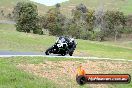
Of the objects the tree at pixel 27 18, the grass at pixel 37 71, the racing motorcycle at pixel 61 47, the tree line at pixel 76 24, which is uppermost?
the grass at pixel 37 71

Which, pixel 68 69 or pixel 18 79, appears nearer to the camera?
pixel 18 79

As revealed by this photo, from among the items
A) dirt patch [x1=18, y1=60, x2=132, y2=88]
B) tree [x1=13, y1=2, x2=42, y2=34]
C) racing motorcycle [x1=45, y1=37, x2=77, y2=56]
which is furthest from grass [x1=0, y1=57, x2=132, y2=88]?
tree [x1=13, y1=2, x2=42, y2=34]

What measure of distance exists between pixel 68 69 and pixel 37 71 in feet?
9.73

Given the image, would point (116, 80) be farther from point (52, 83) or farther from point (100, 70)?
point (100, 70)

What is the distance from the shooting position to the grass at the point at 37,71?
19312 millimetres

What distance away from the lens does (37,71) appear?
75.8 ft

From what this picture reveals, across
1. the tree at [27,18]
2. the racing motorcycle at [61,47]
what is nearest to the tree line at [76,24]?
the tree at [27,18]

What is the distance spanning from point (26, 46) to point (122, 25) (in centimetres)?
8196

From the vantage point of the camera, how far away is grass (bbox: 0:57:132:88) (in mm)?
19312

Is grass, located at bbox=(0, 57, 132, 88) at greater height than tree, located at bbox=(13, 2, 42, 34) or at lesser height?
greater

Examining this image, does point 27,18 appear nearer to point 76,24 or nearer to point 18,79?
point 76,24

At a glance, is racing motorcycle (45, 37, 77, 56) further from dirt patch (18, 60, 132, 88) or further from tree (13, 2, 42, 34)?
tree (13, 2, 42, 34)

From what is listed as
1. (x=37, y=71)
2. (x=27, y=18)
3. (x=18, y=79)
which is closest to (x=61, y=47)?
(x=37, y=71)

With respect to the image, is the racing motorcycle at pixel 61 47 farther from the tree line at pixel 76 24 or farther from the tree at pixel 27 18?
the tree line at pixel 76 24
